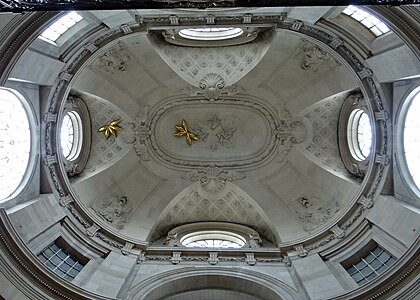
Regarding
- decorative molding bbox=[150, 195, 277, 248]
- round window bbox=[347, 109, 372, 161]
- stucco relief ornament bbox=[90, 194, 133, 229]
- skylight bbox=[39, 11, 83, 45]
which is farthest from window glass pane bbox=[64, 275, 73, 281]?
round window bbox=[347, 109, 372, 161]

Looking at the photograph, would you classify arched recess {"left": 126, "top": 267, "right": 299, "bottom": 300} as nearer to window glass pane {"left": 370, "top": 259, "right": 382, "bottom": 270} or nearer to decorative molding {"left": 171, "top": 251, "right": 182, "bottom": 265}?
decorative molding {"left": 171, "top": 251, "right": 182, "bottom": 265}

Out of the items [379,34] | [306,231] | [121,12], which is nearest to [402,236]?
[306,231]

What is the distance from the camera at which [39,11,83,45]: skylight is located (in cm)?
1908

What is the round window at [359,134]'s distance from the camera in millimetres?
23656

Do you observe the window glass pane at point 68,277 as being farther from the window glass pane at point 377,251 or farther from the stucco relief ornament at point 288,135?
the stucco relief ornament at point 288,135

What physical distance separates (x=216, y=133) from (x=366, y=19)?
12.0 meters

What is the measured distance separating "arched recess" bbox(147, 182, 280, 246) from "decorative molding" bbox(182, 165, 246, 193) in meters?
0.25

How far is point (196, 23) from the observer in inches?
833

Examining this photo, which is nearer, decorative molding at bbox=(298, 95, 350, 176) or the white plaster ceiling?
the white plaster ceiling

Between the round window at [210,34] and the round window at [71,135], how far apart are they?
745 centimetres

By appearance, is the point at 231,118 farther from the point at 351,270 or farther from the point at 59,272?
the point at 59,272

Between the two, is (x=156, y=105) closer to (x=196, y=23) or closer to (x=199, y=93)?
(x=199, y=93)

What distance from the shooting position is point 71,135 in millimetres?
24875

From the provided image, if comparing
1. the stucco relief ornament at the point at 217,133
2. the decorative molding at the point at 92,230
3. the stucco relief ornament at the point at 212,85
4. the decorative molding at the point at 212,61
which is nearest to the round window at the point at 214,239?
the decorative molding at the point at 92,230
